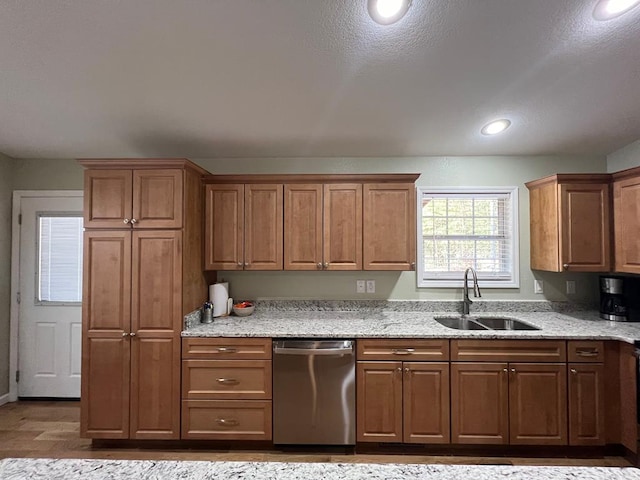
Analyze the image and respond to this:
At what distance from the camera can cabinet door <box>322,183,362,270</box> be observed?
9.78ft

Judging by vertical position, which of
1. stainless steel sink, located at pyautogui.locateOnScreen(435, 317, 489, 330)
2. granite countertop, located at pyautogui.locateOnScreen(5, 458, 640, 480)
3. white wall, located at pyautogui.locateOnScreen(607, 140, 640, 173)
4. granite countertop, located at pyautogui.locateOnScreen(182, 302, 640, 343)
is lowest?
stainless steel sink, located at pyautogui.locateOnScreen(435, 317, 489, 330)

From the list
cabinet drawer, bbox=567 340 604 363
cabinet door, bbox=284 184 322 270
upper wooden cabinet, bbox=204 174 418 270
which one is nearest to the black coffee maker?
cabinet drawer, bbox=567 340 604 363

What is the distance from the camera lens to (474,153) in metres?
3.28

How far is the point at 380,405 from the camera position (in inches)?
100

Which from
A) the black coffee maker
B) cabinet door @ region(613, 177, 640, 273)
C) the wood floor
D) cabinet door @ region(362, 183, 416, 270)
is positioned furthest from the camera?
cabinet door @ region(362, 183, 416, 270)

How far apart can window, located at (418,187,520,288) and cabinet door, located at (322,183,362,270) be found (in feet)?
2.53

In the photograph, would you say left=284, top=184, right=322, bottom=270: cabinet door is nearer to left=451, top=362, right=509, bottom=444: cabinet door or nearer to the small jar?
the small jar

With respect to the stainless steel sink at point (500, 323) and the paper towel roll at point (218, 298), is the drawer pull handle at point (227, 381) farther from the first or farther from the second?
the stainless steel sink at point (500, 323)

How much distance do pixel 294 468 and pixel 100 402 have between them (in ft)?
7.98

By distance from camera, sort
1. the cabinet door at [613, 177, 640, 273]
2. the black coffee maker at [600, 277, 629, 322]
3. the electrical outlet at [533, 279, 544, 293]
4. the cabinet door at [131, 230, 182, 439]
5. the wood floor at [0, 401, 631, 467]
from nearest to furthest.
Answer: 1. the wood floor at [0, 401, 631, 467]
2. the cabinet door at [131, 230, 182, 439]
3. the cabinet door at [613, 177, 640, 273]
4. the black coffee maker at [600, 277, 629, 322]
5. the electrical outlet at [533, 279, 544, 293]

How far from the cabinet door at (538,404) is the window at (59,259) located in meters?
4.08

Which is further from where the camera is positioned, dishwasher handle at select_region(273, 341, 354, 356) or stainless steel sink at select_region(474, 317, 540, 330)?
stainless steel sink at select_region(474, 317, 540, 330)

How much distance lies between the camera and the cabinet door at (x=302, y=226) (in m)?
2.99

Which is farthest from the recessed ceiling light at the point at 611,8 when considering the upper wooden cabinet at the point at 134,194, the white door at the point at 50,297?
the white door at the point at 50,297
